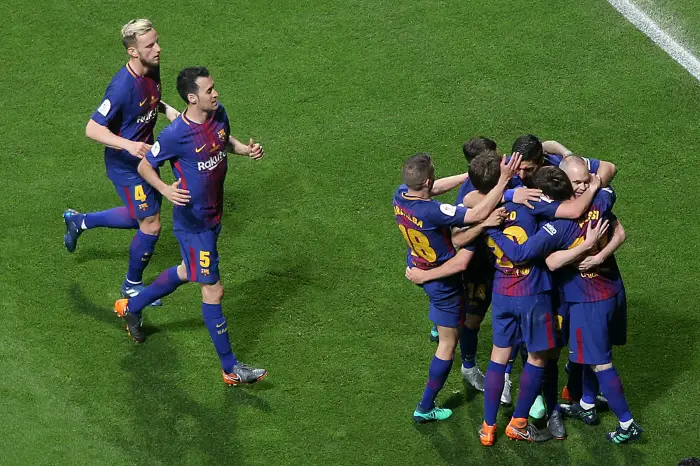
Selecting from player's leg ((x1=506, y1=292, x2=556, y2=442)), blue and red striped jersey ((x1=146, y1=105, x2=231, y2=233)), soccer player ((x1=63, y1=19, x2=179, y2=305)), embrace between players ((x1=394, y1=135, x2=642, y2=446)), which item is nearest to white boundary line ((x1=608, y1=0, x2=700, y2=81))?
embrace between players ((x1=394, y1=135, x2=642, y2=446))

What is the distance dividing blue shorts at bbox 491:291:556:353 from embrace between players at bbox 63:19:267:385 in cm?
196

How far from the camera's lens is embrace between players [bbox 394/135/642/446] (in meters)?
7.03

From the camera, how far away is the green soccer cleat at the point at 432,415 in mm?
7848

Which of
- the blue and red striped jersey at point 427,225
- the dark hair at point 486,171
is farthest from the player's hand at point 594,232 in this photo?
the blue and red striped jersey at point 427,225

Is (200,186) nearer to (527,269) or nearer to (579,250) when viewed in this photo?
(527,269)

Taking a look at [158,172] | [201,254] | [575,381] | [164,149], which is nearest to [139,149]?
[158,172]

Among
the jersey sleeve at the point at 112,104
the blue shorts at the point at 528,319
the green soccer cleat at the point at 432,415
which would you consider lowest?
the green soccer cleat at the point at 432,415

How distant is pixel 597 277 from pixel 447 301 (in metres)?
0.99

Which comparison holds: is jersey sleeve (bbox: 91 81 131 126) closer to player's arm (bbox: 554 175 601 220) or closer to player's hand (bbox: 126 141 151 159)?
player's hand (bbox: 126 141 151 159)

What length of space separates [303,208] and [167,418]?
2701mm

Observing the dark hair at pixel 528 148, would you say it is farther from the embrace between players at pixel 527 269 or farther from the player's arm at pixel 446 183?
the player's arm at pixel 446 183

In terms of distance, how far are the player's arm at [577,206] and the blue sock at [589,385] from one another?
1.26 m

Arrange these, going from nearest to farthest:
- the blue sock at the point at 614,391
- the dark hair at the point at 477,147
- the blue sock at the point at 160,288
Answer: the blue sock at the point at 614,391
the dark hair at the point at 477,147
the blue sock at the point at 160,288

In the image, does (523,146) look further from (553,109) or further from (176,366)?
(553,109)
